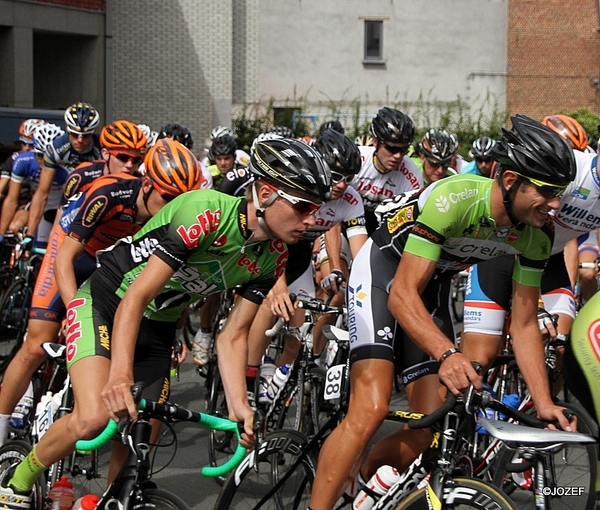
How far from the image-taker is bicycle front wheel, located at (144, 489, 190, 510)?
386cm

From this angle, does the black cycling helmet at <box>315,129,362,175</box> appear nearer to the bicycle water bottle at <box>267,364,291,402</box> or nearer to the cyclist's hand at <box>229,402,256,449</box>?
the bicycle water bottle at <box>267,364,291,402</box>

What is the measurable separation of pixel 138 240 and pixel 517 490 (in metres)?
2.16

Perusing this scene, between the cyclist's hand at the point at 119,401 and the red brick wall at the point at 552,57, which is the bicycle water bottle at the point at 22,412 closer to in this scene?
the cyclist's hand at the point at 119,401

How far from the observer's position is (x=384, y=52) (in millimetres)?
36594

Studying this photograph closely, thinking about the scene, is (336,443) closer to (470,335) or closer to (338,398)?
(338,398)

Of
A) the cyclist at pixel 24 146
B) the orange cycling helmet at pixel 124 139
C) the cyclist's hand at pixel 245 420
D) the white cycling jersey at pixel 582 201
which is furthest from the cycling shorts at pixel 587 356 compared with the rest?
the cyclist at pixel 24 146

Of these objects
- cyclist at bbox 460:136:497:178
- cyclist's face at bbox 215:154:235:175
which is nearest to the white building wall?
cyclist at bbox 460:136:497:178

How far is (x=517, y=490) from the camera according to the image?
482 cm

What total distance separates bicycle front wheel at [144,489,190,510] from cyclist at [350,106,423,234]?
455 centimetres

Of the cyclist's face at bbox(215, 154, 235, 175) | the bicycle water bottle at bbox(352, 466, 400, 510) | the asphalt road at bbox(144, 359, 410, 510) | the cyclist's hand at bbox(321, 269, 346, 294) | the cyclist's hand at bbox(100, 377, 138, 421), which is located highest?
the cyclist's face at bbox(215, 154, 235, 175)

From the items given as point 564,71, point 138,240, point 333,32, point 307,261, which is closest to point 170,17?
point 333,32

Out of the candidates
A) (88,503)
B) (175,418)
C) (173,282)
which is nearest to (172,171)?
(173,282)

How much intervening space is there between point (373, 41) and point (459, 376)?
34030 mm

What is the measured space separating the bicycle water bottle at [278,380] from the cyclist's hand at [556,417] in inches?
84.8
